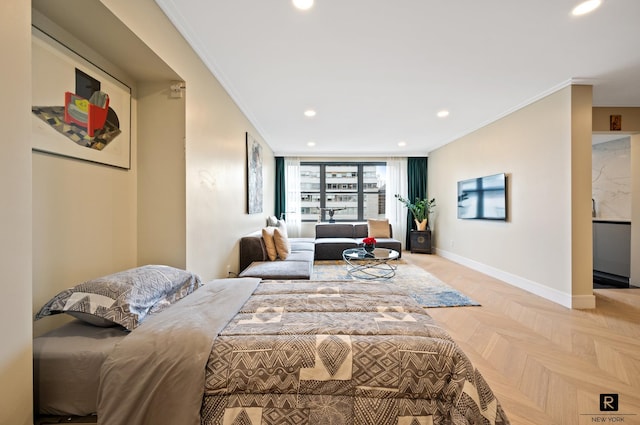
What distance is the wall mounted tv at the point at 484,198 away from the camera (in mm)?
3844

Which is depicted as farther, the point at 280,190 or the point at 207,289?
the point at 280,190

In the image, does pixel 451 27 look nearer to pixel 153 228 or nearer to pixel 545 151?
pixel 545 151

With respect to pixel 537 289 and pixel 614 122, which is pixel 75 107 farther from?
pixel 614 122

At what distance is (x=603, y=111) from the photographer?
3441 millimetres

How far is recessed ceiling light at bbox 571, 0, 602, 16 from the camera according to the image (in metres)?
1.74

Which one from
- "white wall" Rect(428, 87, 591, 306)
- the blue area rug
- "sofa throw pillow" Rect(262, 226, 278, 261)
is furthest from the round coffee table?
"white wall" Rect(428, 87, 591, 306)

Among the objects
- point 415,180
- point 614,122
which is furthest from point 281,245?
point 614,122

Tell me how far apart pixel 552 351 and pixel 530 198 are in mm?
2121

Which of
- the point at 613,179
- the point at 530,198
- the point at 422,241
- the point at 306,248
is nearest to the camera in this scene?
the point at 530,198

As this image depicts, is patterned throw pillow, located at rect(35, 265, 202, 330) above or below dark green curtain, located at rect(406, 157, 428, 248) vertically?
below

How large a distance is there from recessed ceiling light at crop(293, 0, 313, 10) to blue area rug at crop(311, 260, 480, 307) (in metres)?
2.40

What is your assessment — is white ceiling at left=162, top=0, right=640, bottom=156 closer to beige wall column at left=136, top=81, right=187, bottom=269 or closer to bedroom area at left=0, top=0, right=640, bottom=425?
bedroom area at left=0, top=0, right=640, bottom=425

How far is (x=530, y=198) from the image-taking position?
3.39 metres

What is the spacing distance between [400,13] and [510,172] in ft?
10.1
